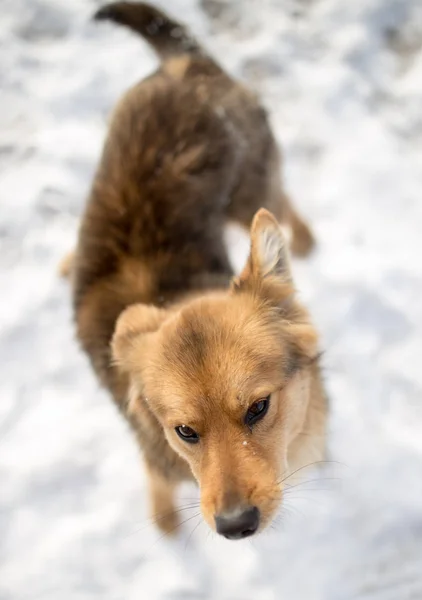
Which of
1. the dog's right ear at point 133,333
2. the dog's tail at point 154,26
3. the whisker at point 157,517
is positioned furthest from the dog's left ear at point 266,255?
the dog's tail at point 154,26

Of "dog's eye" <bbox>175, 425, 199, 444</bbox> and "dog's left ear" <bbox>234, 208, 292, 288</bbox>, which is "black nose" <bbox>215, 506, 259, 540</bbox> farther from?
"dog's left ear" <bbox>234, 208, 292, 288</bbox>

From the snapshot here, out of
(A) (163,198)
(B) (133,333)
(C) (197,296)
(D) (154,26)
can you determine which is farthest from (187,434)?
(D) (154,26)

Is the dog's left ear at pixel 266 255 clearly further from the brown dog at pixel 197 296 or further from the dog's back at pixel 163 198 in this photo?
the dog's back at pixel 163 198

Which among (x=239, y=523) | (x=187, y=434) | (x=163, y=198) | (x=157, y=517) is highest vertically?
(x=163, y=198)

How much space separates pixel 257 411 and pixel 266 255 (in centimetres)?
51

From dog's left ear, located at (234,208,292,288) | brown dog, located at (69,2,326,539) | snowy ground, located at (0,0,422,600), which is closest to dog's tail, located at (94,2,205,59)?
brown dog, located at (69,2,326,539)

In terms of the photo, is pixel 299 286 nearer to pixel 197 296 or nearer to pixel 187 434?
pixel 197 296

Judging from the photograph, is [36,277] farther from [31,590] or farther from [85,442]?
[31,590]

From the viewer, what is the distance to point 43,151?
3521 mm

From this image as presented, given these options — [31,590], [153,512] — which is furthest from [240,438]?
[31,590]

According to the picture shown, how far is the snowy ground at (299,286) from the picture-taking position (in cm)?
245

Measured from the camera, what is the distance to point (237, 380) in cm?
169

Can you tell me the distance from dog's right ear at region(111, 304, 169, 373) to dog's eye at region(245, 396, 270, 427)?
0.44 metres

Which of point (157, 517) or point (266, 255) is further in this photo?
point (157, 517)
